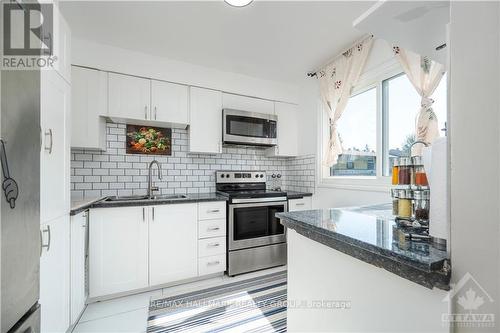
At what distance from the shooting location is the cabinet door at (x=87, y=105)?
86.2 inches

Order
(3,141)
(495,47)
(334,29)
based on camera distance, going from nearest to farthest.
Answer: (495,47), (3,141), (334,29)

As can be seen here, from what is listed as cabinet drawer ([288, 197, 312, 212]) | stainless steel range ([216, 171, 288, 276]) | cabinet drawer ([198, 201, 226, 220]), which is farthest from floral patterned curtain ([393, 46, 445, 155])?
cabinet drawer ([198, 201, 226, 220])

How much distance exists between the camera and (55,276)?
4.33ft

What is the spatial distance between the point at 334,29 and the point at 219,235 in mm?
2335

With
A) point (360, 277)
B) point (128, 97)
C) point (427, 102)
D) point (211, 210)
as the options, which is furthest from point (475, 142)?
point (128, 97)

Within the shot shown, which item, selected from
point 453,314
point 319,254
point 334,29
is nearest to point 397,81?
point 334,29

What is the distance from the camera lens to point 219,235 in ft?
8.15

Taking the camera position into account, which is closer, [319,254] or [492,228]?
[492,228]

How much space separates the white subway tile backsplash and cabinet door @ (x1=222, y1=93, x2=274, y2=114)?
57 cm

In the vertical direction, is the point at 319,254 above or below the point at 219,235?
above

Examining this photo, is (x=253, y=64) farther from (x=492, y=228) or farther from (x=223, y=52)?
(x=492, y=228)

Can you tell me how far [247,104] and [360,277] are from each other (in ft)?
8.68

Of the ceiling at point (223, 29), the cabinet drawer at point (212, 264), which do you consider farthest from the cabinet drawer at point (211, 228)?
the ceiling at point (223, 29)

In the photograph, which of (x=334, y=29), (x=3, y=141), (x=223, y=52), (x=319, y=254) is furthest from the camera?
(x=223, y=52)
